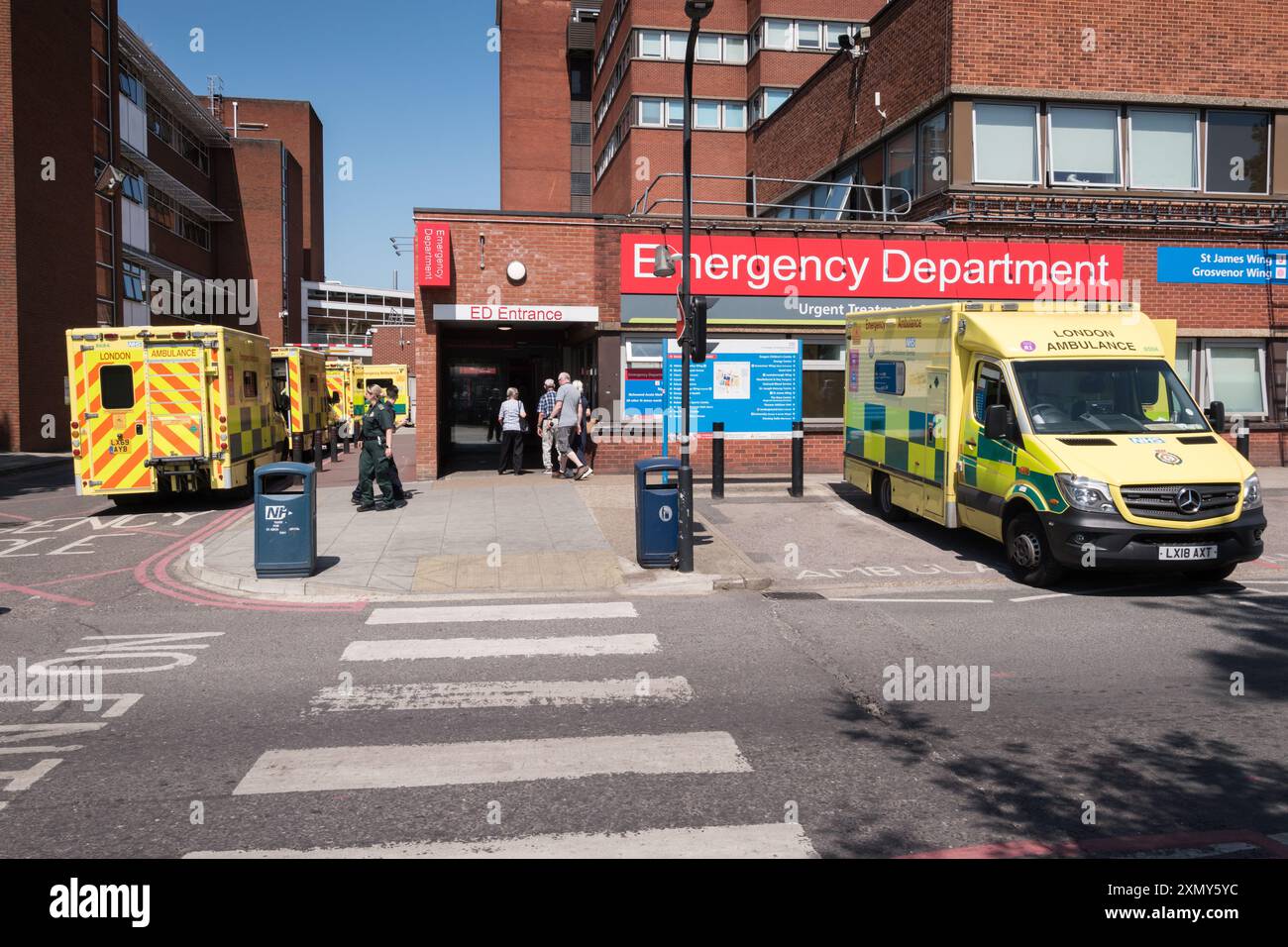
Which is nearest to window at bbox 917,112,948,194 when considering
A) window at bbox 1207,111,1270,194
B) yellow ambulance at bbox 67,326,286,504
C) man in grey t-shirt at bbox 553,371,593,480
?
window at bbox 1207,111,1270,194

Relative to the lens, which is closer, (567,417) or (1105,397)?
(1105,397)

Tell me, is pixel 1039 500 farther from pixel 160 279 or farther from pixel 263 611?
pixel 160 279

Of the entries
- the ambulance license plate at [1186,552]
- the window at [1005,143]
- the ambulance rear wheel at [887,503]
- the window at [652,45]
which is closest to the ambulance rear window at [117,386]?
the ambulance rear wheel at [887,503]

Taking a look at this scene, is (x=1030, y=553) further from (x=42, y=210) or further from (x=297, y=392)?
(x=42, y=210)

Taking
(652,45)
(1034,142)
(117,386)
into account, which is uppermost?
(652,45)

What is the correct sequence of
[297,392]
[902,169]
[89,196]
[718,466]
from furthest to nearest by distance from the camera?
[89,196] < [297,392] < [902,169] < [718,466]

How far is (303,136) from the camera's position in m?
73.9

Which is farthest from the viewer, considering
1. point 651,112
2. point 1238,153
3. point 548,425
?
point 651,112

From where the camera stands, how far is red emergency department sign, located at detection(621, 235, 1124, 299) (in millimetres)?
18812

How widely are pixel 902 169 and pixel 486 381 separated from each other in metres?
11.9

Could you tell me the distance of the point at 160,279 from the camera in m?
45.9

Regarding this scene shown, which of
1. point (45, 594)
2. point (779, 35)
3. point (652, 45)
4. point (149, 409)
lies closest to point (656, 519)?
point (45, 594)

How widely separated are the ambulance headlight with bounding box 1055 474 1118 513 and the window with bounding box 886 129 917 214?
39.5 feet

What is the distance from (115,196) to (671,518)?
107ft
